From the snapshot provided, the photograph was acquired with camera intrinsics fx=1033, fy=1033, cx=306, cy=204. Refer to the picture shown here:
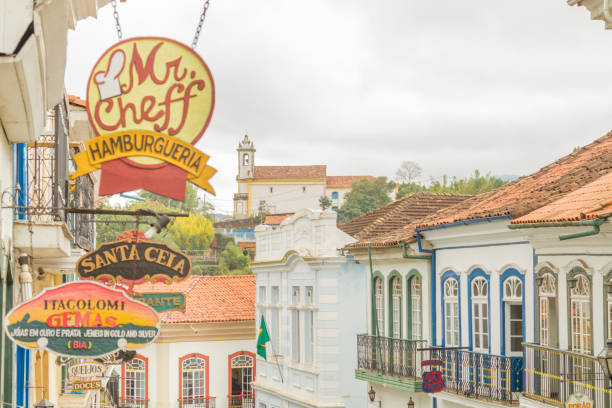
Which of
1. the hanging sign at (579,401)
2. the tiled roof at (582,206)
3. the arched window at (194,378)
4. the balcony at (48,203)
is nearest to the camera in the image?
the balcony at (48,203)

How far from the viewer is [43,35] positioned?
25.4ft

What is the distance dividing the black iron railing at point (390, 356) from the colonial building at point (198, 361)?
12531mm

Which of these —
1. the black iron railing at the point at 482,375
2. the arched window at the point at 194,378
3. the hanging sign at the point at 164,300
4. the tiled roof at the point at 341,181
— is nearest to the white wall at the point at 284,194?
the tiled roof at the point at 341,181

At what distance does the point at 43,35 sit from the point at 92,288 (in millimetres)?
2448

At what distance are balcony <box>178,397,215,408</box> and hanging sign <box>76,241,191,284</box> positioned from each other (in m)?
26.4

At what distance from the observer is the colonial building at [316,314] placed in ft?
92.9

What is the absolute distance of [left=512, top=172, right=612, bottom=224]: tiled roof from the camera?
13062 mm

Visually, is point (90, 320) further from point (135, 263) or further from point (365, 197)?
point (365, 197)

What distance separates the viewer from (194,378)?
3716 cm

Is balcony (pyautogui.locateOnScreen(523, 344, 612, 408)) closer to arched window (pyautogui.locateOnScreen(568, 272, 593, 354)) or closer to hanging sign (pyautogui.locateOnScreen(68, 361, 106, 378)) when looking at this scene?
arched window (pyautogui.locateOnScreen(568, 272, 593, 354))

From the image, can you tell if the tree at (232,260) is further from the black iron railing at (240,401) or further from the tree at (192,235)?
the black iron railing at (240,401)

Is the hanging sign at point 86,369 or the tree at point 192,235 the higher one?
the tree at point 192,235

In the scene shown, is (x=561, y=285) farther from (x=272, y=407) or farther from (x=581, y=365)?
(x=272, y=407)

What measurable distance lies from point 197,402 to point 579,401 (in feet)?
81.6
